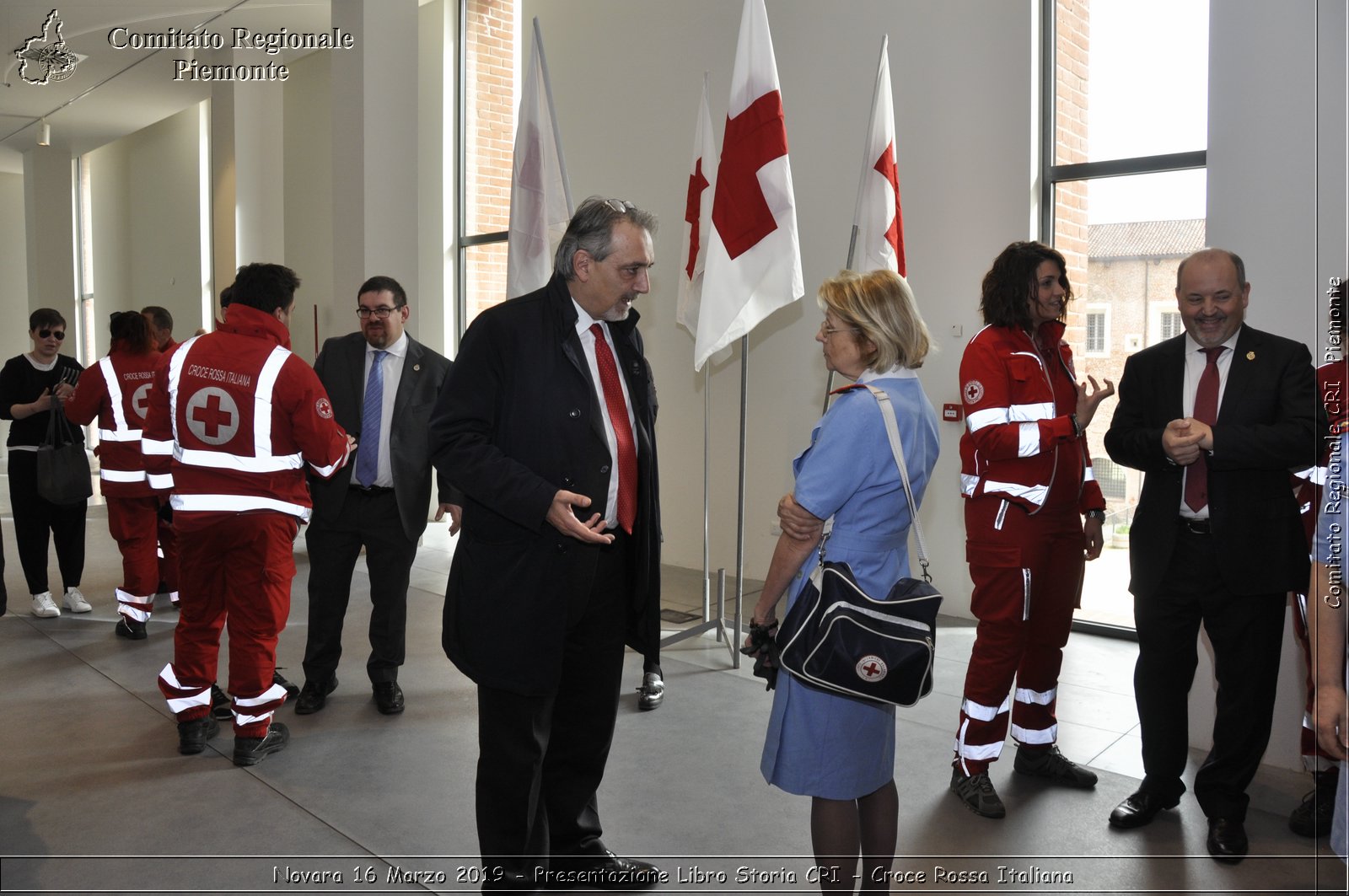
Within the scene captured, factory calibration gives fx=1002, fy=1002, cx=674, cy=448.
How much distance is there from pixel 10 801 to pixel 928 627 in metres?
2.83

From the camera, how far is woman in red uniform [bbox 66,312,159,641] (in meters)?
4.89

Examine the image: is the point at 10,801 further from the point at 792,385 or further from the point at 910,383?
the point at 792,385

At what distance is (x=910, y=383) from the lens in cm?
211

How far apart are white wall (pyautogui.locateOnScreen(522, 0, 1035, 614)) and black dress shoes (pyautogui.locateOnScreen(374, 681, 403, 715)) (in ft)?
9.41

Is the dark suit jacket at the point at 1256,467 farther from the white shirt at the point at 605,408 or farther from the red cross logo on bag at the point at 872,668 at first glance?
the white shirt at the point at 605,408

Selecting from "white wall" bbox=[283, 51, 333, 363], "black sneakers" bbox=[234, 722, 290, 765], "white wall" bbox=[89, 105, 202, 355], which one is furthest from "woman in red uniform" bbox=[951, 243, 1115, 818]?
"white wall" bbox=[89, 105, 202, 355]

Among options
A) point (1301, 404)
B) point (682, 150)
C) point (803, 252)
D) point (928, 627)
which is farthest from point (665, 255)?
point (928, 627)

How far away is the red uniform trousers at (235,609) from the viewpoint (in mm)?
3260

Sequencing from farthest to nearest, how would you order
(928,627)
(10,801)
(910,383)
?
(10,801) → (910,383) → (928,627)

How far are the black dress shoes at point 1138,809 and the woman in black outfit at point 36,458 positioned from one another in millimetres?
5019

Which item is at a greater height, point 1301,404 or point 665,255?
point 665,255

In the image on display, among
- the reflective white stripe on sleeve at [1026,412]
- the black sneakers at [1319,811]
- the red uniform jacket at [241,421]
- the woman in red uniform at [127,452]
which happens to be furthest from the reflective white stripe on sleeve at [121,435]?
the black sneakers at [1319,811]

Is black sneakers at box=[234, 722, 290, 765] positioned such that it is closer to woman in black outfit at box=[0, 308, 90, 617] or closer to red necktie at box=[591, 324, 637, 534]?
red necktie at box=[591, 324, 637, 534]

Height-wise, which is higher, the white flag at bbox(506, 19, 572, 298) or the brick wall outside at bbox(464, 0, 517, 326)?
the brick wall outside at bbox(464, 0, 517, 326)
